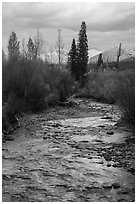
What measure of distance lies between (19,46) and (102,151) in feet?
31.5

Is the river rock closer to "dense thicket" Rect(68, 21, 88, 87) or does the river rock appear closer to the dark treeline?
the dark treeline

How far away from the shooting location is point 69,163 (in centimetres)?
602

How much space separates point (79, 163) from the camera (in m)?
6.04

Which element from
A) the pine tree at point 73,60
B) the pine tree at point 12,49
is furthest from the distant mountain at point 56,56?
the pine tree at point 12,49

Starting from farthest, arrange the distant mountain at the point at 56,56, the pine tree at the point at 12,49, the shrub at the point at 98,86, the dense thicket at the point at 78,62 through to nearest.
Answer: the dense thicket at the point at 78,62, the distant mountain at the point at 56,56, the shrub at the point at 98,86, the pine tree at the point at 12,49

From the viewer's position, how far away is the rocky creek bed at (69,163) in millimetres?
4559

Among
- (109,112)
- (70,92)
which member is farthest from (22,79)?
(70,92)

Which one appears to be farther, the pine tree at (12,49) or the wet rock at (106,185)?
the pine tree at (12,49)

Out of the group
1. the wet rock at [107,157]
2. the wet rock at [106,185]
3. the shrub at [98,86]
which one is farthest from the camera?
the shrub at [98,86]

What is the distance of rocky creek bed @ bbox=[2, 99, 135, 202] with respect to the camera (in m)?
4.56

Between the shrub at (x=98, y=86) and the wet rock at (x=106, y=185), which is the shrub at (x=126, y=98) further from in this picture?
the shrub at (x=98, y=86)

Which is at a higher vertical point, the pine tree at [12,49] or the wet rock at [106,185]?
the pine tree at [12,49]

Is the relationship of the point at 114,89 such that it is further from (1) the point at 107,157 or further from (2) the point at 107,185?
(2) the point at 107,185

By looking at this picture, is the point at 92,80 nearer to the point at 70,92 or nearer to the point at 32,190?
the point at 70,92
